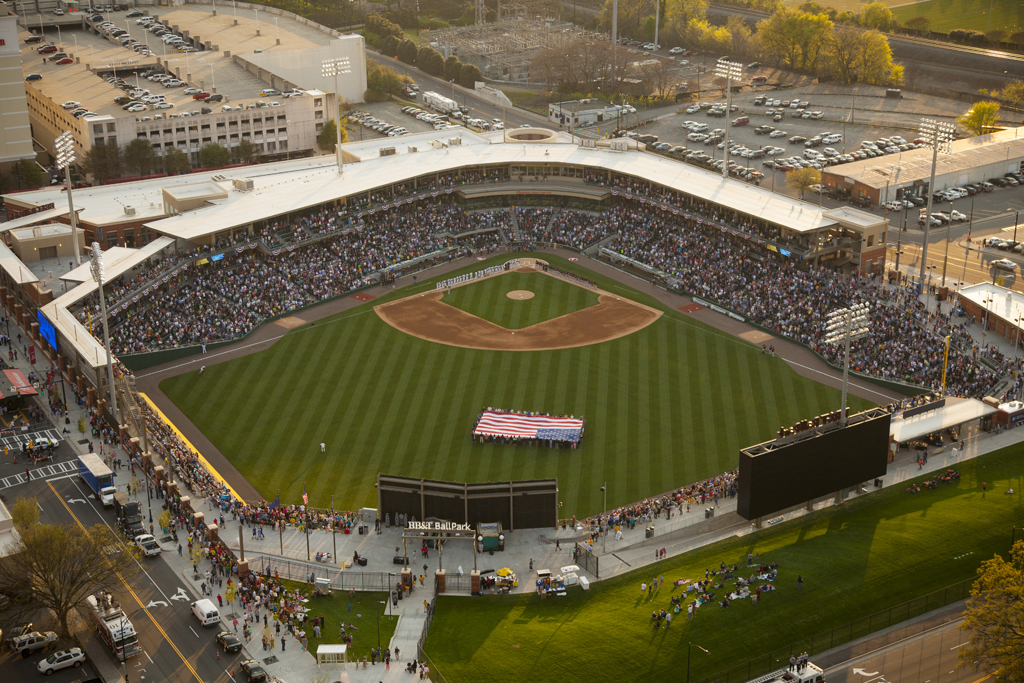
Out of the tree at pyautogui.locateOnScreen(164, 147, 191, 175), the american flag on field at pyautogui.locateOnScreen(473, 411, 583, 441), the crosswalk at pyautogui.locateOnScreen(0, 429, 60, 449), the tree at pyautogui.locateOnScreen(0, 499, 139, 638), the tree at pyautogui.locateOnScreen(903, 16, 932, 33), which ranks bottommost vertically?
the crosswalk at pyautogui.locateOnScreen(0, 429, 60, 449)

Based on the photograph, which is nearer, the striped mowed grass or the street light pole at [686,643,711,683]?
the street light pole at [686,643,711,683]

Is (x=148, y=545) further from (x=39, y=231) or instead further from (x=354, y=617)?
(x=39, y=231)

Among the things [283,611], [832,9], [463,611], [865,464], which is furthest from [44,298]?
[832,9]

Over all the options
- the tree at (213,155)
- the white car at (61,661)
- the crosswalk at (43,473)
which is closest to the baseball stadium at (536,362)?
the crosswalk at (43,473)

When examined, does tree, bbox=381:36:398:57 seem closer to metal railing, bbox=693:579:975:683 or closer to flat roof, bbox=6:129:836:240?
Answer: flat roof, bbox=6:129:836:240

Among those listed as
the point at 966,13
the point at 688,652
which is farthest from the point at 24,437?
the point at 966,13

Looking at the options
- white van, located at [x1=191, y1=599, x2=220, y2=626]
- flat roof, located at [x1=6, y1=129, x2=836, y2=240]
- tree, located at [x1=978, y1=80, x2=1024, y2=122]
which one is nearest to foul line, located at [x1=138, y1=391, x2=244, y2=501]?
white van, located at [x1=191, y1=599, x2=220, y2=626]

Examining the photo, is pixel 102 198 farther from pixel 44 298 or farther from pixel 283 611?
pixel 283 611
